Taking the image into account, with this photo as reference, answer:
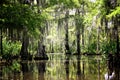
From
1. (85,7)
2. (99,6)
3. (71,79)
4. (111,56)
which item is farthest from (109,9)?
(85,7)

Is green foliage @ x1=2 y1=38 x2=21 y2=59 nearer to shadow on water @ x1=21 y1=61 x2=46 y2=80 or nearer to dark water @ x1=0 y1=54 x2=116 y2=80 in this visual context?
dark water @ x1=0 y1=54 x2=116 y2=80

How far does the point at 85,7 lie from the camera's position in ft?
158

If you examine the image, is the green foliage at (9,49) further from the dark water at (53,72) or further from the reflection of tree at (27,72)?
the reflection of tree at (27,72)

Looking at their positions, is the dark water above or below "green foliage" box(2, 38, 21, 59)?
below

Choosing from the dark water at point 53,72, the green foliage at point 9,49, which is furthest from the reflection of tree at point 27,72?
the green foliage at point 9,49

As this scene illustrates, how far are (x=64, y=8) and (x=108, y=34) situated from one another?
53.0 ft

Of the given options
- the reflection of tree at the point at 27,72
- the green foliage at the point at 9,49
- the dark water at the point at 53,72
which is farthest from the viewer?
the green foliage at the point at 9,49

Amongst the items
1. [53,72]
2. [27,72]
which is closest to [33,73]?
[27,72]

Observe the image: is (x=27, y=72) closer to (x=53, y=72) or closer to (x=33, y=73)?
(x=33, y=73)

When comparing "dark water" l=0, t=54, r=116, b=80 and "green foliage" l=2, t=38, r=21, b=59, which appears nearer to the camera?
"dark water" l=0, t=54, r=116, b=80

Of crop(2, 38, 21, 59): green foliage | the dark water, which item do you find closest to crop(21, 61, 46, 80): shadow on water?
the dark water

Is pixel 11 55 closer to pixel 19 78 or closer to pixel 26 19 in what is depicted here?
pixel 26 19

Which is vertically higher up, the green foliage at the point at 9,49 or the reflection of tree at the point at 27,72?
the green foliage at the point at 9,49

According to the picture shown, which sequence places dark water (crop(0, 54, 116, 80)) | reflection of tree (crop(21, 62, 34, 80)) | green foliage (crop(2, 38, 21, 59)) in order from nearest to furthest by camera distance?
dark water (crop(0, 54, 116, 80)), reflection of tree (crop(21, 62, 34, 80)), green foliage (crop(2, 38, 21, 59))
